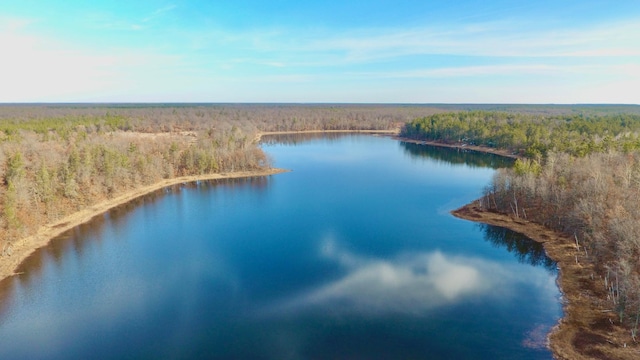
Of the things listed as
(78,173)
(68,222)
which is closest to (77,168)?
(78,173)

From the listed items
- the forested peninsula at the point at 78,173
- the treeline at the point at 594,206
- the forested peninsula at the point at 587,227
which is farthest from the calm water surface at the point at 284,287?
the treeline at the point at 594,206

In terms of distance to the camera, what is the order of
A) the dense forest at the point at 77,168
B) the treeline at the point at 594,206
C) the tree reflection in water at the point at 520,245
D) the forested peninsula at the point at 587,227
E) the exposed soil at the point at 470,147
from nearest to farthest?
1. the forested peninsula at the point at 587,227
2. the treeline at the point at 594,206
3. the tree reflection in water at the point at 520,245
4. the dense forest at the point at 77,168
5. the exposed soil at the point at 470,147

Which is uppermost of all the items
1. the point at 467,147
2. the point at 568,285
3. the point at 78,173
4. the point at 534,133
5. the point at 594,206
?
the point at 534,133

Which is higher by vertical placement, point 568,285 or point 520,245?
point 520,245

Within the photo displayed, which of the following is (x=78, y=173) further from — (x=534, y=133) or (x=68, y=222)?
(x=534, y=133)

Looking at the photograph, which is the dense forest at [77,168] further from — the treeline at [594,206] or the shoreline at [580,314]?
the treeline at [594,206]

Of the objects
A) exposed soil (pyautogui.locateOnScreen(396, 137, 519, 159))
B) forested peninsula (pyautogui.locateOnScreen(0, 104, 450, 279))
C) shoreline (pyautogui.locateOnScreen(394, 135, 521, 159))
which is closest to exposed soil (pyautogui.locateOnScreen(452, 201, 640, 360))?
forested peninsula (pyautogui.locateOnScreen(0, 104, 450, 279))
